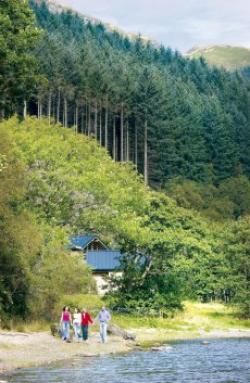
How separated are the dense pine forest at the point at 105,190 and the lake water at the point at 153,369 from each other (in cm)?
1170

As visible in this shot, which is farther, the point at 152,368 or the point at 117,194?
the point at 117,194

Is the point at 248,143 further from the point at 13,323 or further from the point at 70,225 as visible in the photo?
the point at 13,323

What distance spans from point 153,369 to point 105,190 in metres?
36.3

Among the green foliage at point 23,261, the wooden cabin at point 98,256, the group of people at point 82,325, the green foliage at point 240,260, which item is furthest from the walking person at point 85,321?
the wooden cabin at point 98,256

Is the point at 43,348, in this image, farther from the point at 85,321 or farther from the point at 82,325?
the point at 82,325

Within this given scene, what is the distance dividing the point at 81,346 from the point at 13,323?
620 cm

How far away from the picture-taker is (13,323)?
2090 inches

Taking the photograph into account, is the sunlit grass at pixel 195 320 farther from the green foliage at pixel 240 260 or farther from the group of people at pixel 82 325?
the group of people at pixel 82 325

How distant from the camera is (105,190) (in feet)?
244

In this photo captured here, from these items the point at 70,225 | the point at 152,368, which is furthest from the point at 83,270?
the point at 152,368

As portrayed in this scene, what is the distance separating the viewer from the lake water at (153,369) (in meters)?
35.0

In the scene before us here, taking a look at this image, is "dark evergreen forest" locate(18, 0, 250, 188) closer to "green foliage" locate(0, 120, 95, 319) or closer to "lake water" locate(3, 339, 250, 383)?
"green foliage" locate(0, 120, 95, 319)

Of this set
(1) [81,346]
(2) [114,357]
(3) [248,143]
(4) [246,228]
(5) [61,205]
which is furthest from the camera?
(3) [248,143]

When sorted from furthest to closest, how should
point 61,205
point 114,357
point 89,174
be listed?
point 89,174, point 61,205, point 114,357
